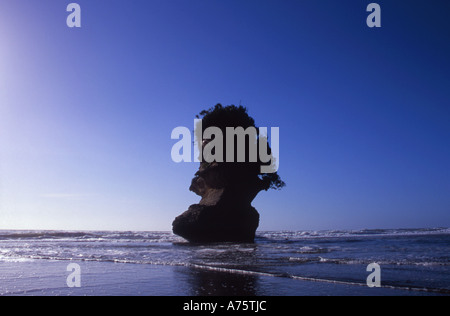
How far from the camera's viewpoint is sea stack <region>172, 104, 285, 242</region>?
23.8 m

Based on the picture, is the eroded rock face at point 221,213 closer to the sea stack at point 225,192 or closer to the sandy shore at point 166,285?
the sea stack at point 225,192

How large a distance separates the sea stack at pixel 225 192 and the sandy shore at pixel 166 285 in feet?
47.6

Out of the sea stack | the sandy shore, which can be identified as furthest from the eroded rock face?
the sandy shore

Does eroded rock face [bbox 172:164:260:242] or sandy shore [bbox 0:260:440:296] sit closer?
sandy shore [bbox 0:260:440:296]

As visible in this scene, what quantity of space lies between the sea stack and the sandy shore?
14.5 meters

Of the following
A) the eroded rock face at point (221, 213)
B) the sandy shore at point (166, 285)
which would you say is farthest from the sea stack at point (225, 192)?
the sandy shore at point (166, 285)

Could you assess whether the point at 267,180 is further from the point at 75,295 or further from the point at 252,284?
the point at 75,295

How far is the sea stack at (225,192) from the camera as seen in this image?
23.8 metres

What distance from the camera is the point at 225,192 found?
81.7 ft

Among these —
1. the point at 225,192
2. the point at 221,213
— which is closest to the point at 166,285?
the point at 221,213

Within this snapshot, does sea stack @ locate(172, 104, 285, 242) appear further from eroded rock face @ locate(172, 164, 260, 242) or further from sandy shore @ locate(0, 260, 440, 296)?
sandy shore @ locate(0, 260, 440, 296)

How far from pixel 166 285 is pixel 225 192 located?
697 inches
